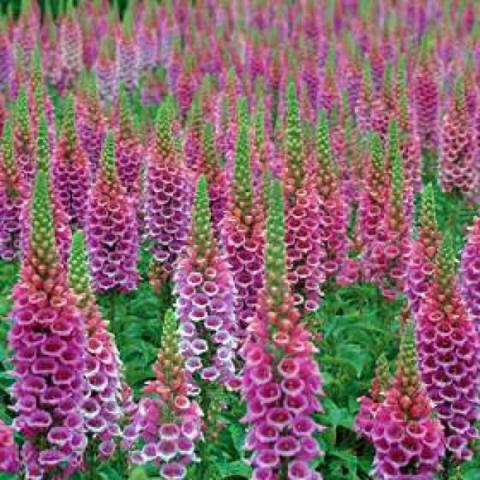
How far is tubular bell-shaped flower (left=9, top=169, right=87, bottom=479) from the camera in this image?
6.28 metres

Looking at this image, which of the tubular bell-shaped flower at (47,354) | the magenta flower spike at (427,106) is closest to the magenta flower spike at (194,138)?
the magenta flower spike at (427,106)

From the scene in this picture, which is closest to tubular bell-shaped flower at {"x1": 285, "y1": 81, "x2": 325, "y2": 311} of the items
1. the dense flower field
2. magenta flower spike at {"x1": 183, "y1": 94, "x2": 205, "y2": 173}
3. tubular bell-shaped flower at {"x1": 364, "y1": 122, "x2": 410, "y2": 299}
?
the dense flower field

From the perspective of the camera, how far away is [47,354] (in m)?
6.25

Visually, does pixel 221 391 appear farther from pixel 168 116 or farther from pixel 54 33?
pixel 54 33

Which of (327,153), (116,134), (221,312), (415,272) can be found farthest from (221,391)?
(116,134)

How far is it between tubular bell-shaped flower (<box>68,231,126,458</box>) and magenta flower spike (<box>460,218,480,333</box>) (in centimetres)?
263

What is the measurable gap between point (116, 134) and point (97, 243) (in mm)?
2413

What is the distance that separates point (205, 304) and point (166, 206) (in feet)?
7.81

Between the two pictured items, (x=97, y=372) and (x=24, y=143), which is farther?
(x=24, y=143)

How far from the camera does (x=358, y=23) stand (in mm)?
19094

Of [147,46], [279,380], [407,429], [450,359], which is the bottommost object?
[147,46]

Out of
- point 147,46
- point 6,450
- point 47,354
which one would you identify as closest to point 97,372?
point 47,354

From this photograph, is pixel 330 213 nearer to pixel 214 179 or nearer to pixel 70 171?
pixel 214 179

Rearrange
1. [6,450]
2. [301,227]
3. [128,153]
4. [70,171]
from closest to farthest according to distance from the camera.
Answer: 1. [6,450]
2. [301,227]
3. [70,171]
4. [128,153]
